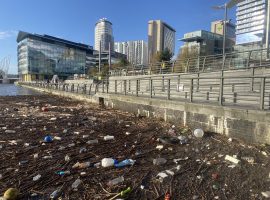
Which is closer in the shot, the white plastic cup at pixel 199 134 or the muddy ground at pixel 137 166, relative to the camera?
the muddy ground at pixel 137 166

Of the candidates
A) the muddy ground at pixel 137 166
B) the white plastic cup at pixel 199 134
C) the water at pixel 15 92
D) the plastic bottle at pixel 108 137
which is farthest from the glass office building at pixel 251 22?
the water at pixel 15 92

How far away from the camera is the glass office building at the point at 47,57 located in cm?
9950

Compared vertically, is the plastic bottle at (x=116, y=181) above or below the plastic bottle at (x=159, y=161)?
below

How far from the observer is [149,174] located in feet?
16.8

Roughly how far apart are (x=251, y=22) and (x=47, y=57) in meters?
89.0

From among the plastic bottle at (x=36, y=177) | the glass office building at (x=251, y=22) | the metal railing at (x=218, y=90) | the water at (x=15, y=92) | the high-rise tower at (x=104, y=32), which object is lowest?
the water at (x=15, y=92)

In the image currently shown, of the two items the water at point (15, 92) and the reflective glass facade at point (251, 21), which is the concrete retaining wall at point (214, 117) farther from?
the water at point (15, 92)

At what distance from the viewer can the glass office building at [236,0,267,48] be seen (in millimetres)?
27031

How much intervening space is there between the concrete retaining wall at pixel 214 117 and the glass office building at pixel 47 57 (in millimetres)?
96563

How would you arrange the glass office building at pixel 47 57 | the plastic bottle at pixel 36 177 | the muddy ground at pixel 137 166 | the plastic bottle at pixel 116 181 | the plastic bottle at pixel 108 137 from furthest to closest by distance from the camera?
the glass office building at pixel 47 57 → the plastic bottle at pixel 108 137 → the plastic bottle at pixel 36 177 → the plastic bottle at pixel 116 181 → the muddy ground at pixel 137 166

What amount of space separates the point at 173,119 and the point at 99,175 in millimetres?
5611

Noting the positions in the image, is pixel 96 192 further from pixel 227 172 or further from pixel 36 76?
pixel 36 76

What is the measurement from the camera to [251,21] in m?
29.1

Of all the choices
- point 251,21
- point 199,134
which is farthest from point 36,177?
point 251,21
